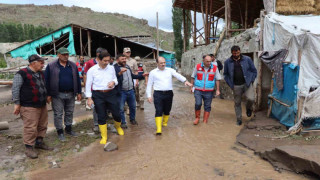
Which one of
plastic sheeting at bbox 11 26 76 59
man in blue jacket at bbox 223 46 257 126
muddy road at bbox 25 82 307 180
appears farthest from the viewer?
plastic sheeting at bbox 11 26 76 59

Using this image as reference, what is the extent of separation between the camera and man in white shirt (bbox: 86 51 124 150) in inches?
167

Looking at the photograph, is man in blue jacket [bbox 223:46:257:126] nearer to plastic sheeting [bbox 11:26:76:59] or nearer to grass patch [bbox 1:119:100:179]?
grass patch [bbox 1:119:100:179]

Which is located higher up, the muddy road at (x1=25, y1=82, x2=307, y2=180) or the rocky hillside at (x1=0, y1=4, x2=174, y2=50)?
the rocky hillside at (x1=0, y1=4, x2=174, y2=50)

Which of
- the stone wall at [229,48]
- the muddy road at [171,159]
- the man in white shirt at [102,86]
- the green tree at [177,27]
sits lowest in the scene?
the muddy road at [171,159]

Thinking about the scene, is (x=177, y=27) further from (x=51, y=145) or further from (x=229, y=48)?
(x=51, y=145)

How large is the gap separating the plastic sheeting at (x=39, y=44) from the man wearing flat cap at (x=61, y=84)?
13.4 metres

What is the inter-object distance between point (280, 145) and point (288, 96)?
4.83 ft

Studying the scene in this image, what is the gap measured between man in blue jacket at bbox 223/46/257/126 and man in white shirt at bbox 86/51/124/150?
2.80 meters

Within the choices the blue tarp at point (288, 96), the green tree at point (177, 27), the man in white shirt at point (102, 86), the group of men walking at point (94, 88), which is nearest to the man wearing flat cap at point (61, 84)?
the group of men walking at point (94, 88)

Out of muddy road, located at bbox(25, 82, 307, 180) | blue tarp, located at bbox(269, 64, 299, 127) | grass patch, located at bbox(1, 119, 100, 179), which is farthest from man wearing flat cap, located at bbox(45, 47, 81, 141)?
blue tarp, located at bbox(269, 64, 299, 127)

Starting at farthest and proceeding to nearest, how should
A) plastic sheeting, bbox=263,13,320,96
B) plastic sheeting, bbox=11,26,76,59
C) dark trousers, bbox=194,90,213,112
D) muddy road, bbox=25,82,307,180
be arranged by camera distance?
plastic sheeting, bbox=11,26,76,59
dark trousers, bbox=194,90,213,112
plastic sheeting, bbox=263,13,320,96
muddy road, bbox=25,82,307,180

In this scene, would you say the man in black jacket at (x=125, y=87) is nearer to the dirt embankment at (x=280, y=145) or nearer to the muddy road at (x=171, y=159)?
the muddy road at (x=171, y=159)

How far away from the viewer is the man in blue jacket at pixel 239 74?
5348mm

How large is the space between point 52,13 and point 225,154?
232 ft
